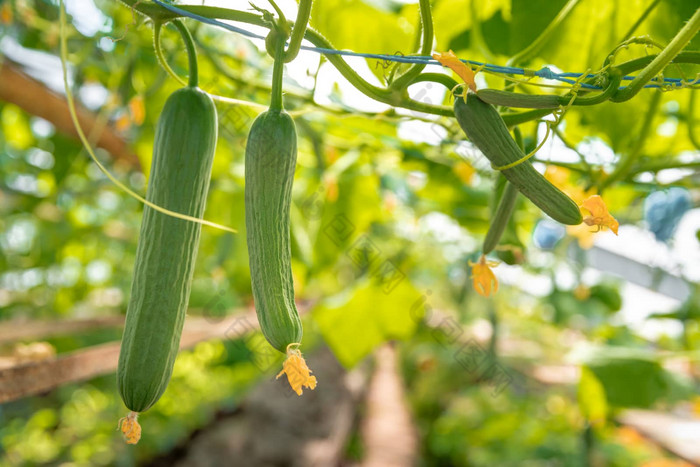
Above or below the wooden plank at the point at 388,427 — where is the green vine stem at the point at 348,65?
above

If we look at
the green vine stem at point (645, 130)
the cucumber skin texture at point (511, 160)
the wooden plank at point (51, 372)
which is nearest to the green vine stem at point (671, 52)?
the cucumber skin texture at point (511, 160)

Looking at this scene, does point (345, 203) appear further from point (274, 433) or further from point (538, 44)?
point (274, 433)

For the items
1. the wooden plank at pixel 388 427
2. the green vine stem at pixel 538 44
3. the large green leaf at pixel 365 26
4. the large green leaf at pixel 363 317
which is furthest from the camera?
the wooden plank at pixel 388 427

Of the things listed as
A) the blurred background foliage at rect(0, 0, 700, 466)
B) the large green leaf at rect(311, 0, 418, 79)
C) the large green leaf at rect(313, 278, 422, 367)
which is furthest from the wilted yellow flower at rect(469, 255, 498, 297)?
the large green leaf at rect(313, 278, 422, 367)

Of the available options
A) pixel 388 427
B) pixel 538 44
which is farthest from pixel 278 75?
pixel 388 427

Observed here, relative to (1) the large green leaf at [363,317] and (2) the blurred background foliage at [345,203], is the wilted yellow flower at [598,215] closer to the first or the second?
(2) the blurred background foliage at [345,203]

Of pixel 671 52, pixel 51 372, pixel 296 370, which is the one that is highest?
pixel 671 52

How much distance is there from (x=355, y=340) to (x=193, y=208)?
1248 millimetres

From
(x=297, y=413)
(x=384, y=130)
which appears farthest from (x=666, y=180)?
(x=297, y=413)

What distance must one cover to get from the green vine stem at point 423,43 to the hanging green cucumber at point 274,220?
0.37 feet

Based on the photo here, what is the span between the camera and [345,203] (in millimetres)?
1601

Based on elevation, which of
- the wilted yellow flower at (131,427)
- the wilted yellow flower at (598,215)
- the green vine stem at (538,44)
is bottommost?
the wilted yellow flower at (131,427)

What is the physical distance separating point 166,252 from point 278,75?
16 cm

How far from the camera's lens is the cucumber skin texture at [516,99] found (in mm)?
381
